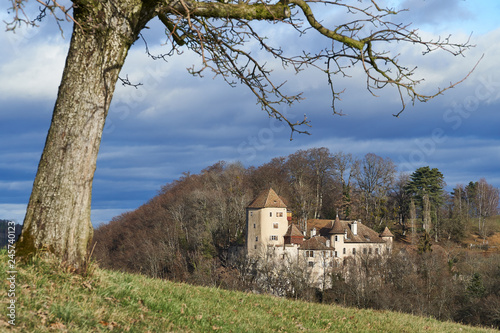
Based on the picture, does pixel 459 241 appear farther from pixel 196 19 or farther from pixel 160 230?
pixel 196 19

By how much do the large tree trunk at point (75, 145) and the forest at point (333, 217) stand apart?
42.5 metres

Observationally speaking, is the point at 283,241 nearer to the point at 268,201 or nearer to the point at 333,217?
the point at 268,201

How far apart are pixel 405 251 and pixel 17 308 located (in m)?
58.0

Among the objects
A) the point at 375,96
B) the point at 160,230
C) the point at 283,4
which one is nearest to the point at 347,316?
the point at 375,96

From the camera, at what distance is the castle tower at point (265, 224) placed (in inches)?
2207

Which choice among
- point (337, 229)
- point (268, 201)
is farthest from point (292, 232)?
point (337, 229)

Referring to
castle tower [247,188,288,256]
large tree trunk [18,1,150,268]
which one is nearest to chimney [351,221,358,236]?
castle tower [247,188,288,256]

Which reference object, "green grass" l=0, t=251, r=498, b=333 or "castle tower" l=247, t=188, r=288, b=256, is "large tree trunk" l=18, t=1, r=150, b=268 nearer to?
"green grass" l=0, t=251, r=498, b=333

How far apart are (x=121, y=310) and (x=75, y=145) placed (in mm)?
2528

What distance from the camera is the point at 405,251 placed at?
193ft

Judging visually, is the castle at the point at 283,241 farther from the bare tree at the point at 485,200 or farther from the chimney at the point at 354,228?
the bare tree at the point at 485,200

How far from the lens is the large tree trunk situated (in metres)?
7.20

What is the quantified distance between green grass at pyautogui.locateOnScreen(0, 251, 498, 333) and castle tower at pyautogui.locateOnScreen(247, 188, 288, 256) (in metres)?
45.9

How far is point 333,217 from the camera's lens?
2923 inches
